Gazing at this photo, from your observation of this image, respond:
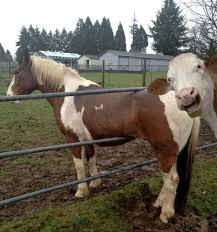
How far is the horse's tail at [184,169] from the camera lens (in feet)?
12.1

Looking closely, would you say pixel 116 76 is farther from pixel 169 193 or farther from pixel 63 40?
pixel 63 40

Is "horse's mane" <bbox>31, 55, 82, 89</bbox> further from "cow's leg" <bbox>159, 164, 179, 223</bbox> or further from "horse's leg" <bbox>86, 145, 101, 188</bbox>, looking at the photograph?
"cow's leg" <bbox>159, 164, 179, 223</bbox>

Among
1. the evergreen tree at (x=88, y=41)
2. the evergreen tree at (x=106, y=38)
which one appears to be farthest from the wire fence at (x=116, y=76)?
the evergreen tree at (x=106, y=38)

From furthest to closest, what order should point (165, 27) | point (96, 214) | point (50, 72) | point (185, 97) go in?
point (165, 27) → point (50, 72) → point (96, 214) → point (185, 97)

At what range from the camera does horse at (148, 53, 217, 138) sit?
7.47 feet

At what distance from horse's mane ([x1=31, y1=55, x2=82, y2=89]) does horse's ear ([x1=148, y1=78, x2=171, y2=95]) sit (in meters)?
1.97

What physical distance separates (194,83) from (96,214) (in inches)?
66.7

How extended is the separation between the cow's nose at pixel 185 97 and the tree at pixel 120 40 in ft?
266

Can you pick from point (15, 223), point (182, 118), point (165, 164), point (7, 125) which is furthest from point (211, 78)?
point (7, 125)

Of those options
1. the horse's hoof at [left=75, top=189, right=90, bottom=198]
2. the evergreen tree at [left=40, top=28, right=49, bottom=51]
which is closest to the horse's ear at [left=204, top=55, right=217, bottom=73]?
the horse's hoof at [left=75, top=189, right=90, bottom=198]

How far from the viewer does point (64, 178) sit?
4.85 m

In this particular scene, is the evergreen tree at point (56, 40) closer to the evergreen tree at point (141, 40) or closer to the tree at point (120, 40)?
the tree at point (120, 40)

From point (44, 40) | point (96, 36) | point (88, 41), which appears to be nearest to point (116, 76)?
point (88, 41)

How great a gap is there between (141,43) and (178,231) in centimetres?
8102
